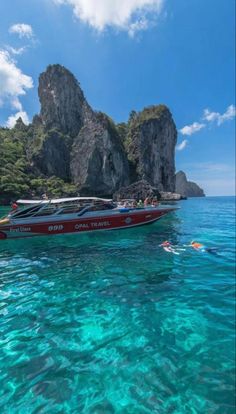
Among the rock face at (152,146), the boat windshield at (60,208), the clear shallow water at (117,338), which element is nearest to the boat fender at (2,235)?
the boat windshield at (60,208)

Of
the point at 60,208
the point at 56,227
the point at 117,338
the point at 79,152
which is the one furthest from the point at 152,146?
the point at 117,338

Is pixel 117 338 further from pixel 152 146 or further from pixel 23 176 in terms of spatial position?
pixel 152 146

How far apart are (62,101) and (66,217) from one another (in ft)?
341

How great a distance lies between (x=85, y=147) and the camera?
8719cm

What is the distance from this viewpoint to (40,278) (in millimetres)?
8789

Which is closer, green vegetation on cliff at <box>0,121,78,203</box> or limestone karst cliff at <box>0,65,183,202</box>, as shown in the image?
green vegetation on cliff at <box>0,121,78,203</box>

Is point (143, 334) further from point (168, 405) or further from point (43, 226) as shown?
point (43, 226)

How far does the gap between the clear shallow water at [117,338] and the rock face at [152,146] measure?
306 ft

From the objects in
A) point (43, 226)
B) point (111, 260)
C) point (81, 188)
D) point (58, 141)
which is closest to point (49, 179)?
point (81, 188)

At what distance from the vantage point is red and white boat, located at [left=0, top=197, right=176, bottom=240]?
655 inches

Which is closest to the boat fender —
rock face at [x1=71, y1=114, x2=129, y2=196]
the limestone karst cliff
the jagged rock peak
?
the limestone karst cliff

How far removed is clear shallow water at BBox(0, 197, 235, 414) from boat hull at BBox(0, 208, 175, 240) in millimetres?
6373

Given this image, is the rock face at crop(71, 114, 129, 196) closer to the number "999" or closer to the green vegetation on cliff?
the green vegetation on cliff

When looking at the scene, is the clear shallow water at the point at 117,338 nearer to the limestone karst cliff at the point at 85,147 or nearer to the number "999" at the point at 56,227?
the number "999" at the point at 56,227
